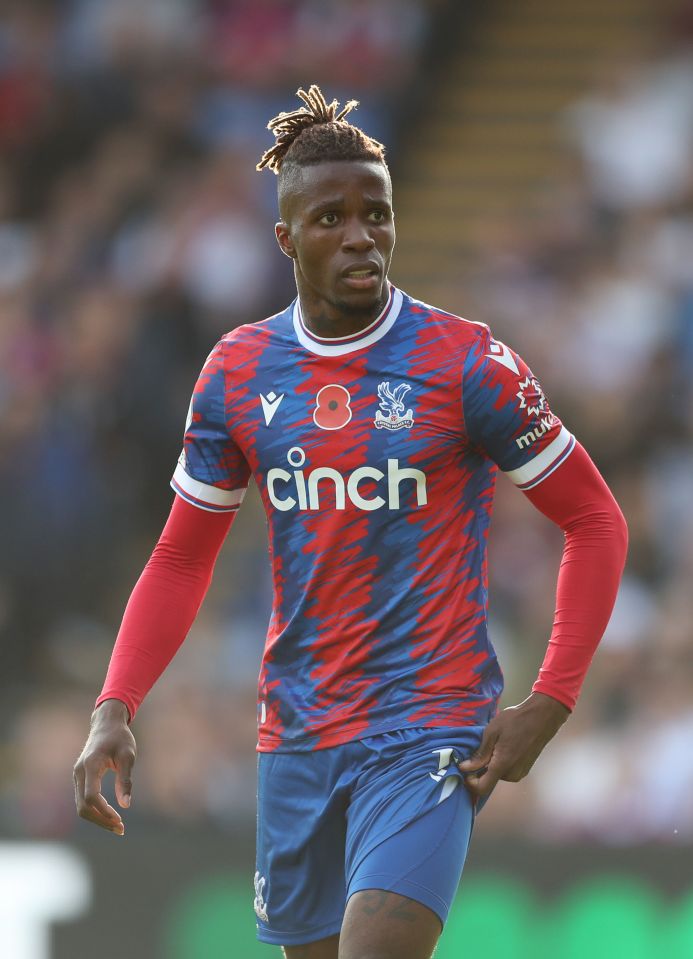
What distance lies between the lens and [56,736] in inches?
332

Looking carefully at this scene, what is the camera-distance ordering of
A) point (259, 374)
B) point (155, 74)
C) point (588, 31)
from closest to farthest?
point (259, 374), point (155, 74), point (588, 31)

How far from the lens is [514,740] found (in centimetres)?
371

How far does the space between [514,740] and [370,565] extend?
51 centimetres

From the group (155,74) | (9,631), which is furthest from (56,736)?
(155,74)

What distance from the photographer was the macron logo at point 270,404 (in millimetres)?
4035

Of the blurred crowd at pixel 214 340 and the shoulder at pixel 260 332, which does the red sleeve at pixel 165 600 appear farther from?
the blurred crowd at pixel 214 340

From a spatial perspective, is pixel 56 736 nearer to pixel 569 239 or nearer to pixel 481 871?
pixel 481 871

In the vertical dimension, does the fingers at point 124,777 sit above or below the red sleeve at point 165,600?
below

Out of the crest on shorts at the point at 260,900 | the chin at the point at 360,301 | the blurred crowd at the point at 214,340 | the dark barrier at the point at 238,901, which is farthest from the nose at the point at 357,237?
the blurred crowd at the point at 214,340

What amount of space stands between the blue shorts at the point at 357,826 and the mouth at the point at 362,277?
98cm

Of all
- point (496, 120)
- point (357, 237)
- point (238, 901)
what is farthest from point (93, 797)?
point (496, 120)

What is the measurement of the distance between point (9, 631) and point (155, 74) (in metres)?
3.95

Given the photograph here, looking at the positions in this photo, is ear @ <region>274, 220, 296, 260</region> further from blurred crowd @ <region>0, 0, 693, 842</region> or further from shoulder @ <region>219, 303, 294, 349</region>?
blurred crowd @ <region>0, 0, 693, 842</region>

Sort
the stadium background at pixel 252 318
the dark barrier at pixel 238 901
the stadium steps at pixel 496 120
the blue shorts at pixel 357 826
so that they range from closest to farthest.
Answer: the blue shorts at pixel 357 826 < the dark barrier at pixel 238 901 < the stadium background at pixel 252 318 < the stadium steps at pixel 496 120
